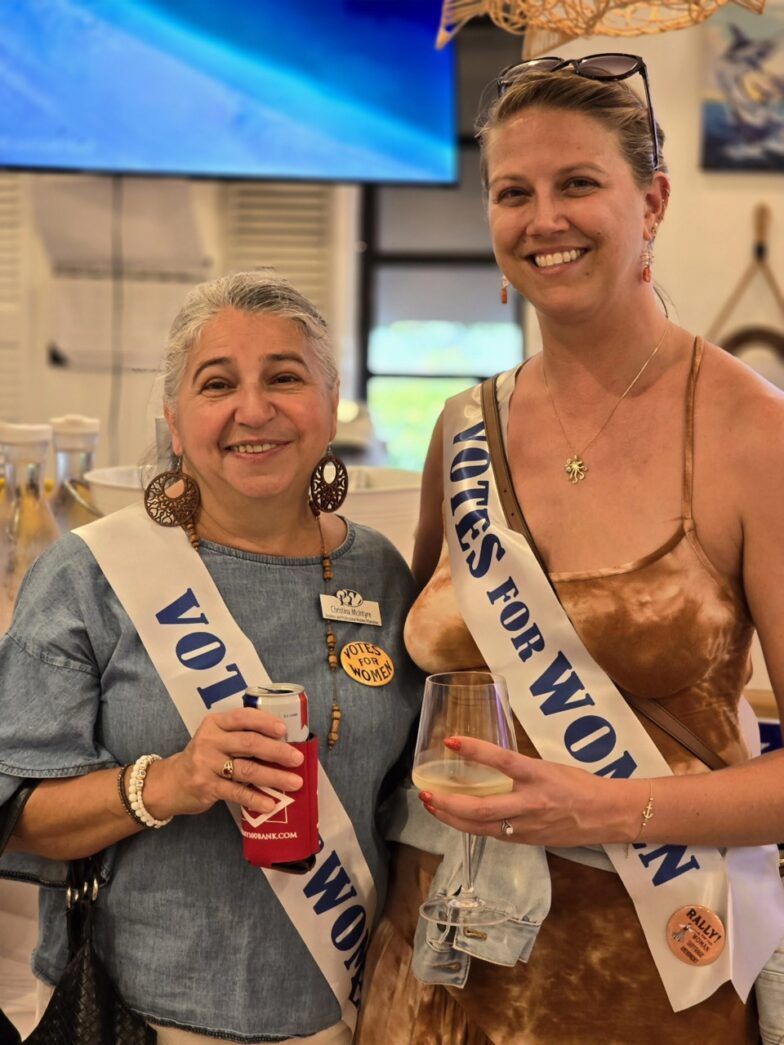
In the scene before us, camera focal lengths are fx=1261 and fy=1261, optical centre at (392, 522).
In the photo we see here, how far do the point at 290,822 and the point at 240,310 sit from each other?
2.15ft

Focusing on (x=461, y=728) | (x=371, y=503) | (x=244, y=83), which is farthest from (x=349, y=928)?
(x=244, y=83)

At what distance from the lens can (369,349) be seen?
5445 millimetres

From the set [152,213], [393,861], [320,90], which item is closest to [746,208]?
[320,90]

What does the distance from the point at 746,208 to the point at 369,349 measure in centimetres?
179

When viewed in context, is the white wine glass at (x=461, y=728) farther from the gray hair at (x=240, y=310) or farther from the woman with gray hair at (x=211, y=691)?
the gray hair at (x=240, y=310)

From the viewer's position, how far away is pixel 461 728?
1300mm

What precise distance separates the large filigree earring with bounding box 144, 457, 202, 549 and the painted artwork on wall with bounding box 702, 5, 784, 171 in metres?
3.07

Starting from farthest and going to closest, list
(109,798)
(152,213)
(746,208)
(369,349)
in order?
(369,349) < (152,213) < (746,208) < (109,798)

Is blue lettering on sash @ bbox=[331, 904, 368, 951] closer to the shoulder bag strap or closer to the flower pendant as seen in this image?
the shoulder bag strap

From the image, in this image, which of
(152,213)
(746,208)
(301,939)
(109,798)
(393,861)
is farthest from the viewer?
(152,213)

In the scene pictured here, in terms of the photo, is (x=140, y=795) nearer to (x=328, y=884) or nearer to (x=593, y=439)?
(x=328, y=884)

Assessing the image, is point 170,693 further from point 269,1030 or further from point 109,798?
point 269,1030

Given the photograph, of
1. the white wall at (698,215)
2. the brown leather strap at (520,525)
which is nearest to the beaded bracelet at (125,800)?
the brown leather strap at (520,525)

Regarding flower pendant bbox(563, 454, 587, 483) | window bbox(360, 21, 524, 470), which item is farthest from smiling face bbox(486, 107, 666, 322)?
window bbox(360, 21, 524, 470)
